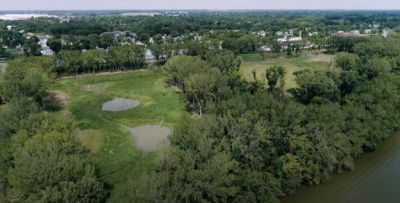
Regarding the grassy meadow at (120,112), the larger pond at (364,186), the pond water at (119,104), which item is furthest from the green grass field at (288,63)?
the larger pond at (364,186)

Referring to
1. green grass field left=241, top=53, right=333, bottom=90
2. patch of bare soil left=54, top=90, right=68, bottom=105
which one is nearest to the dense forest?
patch of bare soil left=54, top=90, right=68, bottom=105

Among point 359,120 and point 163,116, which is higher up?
point 359,120

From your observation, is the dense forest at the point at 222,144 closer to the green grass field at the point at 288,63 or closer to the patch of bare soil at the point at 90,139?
the patch of bare soil at the point at 90,139

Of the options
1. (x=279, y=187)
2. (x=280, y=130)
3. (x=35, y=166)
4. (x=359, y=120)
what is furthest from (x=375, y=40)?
(x=35, y=166)

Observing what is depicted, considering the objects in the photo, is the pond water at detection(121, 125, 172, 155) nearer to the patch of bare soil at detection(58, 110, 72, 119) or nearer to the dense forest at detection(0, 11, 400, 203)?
the dense forest at detection(0, 11, 400, 203)

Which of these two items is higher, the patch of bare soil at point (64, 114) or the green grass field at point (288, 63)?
the green grass field at point (288, 63)

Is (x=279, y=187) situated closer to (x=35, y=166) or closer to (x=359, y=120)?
(x=359, y=120)
